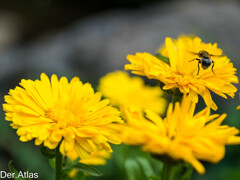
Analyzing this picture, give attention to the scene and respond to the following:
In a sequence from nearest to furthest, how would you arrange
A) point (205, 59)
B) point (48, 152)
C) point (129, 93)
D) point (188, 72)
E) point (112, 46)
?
point (48, 152)
point (205, 59)
point (188, 72)
point (129, 93)
point (112, 46)

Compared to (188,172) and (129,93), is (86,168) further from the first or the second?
(129,93)

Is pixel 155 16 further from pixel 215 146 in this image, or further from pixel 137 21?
pixel 215 146

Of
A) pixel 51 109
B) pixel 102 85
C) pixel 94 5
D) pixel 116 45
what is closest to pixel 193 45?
pixel 51 109

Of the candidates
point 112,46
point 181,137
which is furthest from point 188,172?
point 112,46

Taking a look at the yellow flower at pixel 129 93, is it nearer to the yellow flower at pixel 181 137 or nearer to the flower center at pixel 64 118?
the flower center at pixel 64 118

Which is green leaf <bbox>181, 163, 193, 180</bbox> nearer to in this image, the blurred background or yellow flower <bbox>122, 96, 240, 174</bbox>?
yellow flower <bbox>122, 96, 240, 174</bbox>

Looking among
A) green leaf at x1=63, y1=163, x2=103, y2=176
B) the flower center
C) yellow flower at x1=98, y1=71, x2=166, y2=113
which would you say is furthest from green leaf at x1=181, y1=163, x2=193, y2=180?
yellow flower at x1=98, y1=71, x2=166, y2=113

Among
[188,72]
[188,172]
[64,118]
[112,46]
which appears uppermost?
[112,46]
